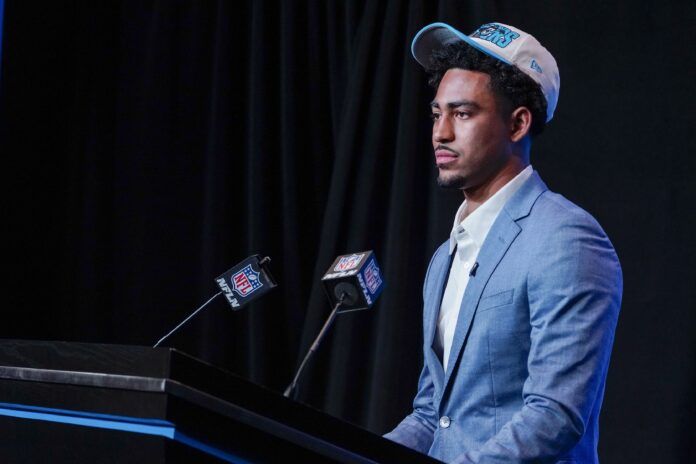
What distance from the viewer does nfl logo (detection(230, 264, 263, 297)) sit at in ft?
6.61

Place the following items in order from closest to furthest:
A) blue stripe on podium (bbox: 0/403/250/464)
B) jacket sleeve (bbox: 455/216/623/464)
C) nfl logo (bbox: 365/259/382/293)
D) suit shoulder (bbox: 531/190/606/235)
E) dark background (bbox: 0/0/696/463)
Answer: blue stripe on podium (bbox: 0/403/250/464)
jacket sleeve (bbox: 455/216/623/464)
suit shoulder (bbox: 531/190/606/235)
nfl logo (bbox: 365/259/382/293)
dark background (bbox: 0/0/696/463)

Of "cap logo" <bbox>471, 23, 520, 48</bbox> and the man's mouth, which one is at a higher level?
"cap logo" <bbox>471, 23, 520, 48</bbox>

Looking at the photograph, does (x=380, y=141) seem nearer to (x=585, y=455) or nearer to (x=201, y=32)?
Result: (x=201, y=32)

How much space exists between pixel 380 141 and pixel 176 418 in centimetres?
252

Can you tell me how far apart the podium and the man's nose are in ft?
3.62

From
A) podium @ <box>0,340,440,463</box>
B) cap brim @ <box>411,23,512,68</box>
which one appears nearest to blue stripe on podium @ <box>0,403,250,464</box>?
podium @ <box>0,340,440,463</box>

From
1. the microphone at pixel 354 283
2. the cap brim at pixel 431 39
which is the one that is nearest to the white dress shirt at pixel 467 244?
the microphone at pixel 354 283

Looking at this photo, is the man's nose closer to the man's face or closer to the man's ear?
the man's face

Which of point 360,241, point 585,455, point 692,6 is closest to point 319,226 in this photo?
point 360,241

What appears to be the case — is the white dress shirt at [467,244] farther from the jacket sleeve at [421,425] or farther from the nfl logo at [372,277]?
the nfl logo at [372,277]

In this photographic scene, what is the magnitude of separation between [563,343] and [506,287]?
20 centimetres

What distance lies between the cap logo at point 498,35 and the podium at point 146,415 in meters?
1.26

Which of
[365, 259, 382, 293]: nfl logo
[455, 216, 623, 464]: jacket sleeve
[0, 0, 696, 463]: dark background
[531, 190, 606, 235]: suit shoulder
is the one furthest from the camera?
[0, 0, 696, 463]: dark background

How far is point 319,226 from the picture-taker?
3.71 m
